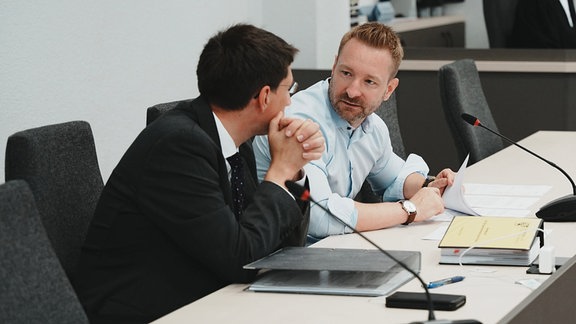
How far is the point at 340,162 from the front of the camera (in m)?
3.01

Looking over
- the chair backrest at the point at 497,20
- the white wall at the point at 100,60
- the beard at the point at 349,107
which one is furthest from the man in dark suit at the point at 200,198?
the chair backrest at the point at 497,20

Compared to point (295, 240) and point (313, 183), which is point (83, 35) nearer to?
point (313, 183)

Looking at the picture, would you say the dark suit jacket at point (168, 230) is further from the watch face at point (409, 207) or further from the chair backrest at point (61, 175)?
the watch face at point (409, 207)

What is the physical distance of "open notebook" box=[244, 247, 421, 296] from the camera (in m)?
2.10

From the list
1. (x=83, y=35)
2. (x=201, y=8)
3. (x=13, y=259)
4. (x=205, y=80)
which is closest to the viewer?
(x=13, y=259)

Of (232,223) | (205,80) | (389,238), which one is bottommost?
(389,238)

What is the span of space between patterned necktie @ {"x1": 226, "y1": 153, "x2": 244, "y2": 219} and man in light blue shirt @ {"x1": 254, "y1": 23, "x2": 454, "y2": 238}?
1.03 feet

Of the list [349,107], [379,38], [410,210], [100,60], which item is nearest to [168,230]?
[410,210]

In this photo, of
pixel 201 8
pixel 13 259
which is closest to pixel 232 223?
pixel 13 259

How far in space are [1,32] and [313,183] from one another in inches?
59.1

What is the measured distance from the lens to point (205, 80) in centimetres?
235

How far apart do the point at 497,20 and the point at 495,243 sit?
433 centimetres

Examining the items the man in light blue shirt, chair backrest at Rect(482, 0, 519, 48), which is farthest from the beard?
chair backrest at Rect(482, 0, 519, 48)

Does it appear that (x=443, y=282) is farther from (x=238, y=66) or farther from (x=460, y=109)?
(x=460, y=109)
